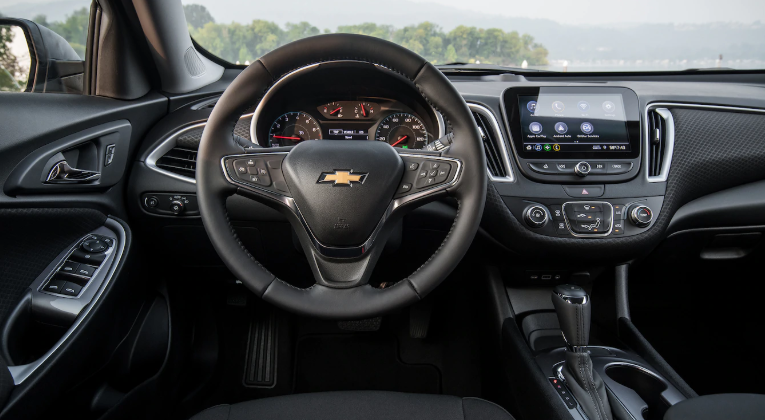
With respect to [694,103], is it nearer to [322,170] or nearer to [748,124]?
[748,124]

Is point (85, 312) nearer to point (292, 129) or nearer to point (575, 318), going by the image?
point (292, 129)

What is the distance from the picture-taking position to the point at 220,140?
1.10m

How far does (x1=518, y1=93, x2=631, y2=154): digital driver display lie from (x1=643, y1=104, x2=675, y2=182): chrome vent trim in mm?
84

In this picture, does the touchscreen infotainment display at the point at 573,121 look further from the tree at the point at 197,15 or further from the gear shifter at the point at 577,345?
the tree at the point at 197,15

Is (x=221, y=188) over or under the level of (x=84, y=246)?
over

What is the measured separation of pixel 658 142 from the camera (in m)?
1.63

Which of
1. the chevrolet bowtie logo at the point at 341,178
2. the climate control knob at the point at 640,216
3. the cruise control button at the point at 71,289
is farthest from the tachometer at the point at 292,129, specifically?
the climate control knob at the point at 640,216

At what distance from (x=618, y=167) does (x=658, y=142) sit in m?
0.18

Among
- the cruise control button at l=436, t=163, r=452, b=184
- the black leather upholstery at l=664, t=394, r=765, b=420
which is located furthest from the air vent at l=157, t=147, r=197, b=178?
the black leather upholstery at l=664, t=394, r=765, b=420

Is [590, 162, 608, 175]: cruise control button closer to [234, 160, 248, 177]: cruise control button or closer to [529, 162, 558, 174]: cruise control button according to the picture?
[529, 162, 558, 174]: cruise control button

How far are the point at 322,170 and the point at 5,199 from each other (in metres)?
0.75

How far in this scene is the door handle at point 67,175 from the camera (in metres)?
1.30

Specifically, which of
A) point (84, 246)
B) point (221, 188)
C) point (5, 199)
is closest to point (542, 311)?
point (221, 188)

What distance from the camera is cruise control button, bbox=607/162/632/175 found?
→ 5.19ft
